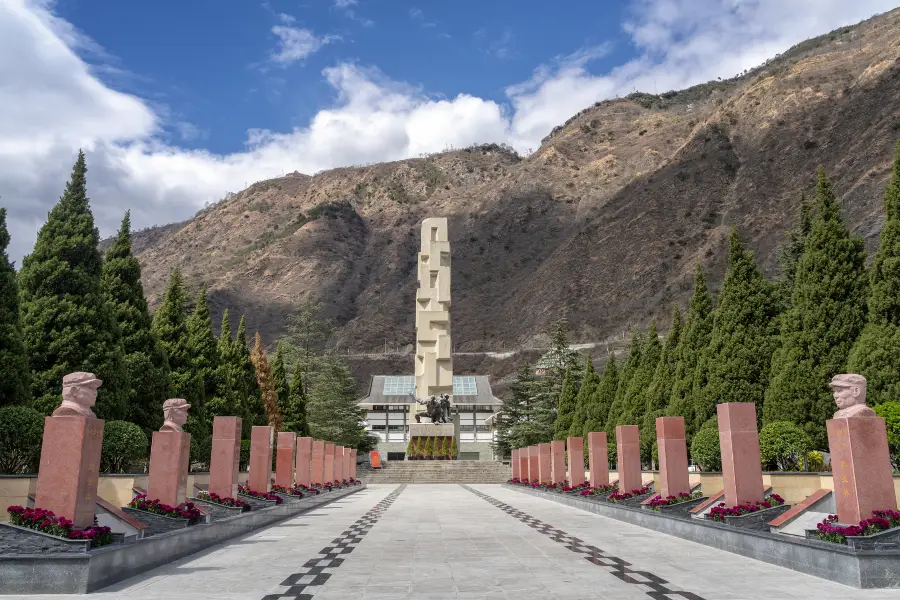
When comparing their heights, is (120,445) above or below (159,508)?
above

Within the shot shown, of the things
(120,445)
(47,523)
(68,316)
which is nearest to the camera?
(47,523)

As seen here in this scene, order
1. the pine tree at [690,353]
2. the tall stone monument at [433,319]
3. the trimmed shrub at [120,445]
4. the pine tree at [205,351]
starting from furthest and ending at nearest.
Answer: the tall stone monument at [433,319] < the pine tree at [205,351] < the pine tree at [690,353] < the trimmed shrub at [120,445]

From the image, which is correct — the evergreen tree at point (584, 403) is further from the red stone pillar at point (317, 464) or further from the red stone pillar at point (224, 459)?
the red stone pillar at point (224, 459)

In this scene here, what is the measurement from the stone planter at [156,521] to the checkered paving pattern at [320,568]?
2.04 metres

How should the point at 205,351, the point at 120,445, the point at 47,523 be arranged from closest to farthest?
the point at 47,523 → the point at 120,445 → the point at 205,351

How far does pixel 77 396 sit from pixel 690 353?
15.1 metres

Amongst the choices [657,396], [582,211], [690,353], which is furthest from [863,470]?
[582,211]

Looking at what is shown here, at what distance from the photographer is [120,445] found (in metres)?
12.1

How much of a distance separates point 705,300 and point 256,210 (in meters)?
118

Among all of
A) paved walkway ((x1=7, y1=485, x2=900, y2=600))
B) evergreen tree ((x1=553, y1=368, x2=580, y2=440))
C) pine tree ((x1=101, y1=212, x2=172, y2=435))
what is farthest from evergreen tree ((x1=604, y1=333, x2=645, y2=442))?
pine tree ((x1=101, y1=212, x2=172, y2=435))

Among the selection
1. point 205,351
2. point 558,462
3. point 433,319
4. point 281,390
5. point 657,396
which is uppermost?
point 433,319

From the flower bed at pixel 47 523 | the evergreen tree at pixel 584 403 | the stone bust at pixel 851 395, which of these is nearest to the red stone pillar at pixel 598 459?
the evergreen tree at pixel 584 403

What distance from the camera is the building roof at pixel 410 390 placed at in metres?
60.9

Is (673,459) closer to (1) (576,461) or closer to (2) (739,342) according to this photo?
(2) (739,342)
